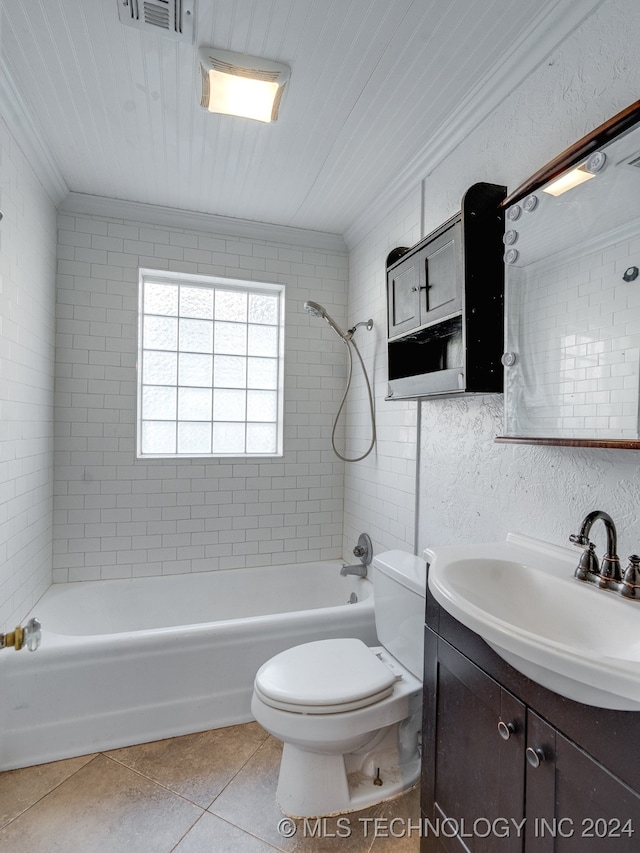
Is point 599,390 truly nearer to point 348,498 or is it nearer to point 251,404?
point 348,498

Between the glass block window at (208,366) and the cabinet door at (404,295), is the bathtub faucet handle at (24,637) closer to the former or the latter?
the glass block window at (208,366)

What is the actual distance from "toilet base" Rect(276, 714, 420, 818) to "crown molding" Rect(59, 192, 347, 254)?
104 inches

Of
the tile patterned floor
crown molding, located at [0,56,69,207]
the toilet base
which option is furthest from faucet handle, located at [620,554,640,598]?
crown molding, located at [0,56,69,207]

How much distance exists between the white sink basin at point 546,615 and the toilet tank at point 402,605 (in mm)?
355

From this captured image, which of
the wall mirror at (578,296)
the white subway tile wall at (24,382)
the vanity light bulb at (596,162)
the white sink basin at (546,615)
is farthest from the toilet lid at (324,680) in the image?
the vanity light bulb at (596,162)

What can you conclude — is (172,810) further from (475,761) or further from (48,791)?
(475,761)

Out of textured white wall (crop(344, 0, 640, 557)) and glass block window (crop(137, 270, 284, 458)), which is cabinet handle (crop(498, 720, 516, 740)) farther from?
glass block window (crop(137, 270, 284, 458))

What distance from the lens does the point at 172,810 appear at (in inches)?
62.1

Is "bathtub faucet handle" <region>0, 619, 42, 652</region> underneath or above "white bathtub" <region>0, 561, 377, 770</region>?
above

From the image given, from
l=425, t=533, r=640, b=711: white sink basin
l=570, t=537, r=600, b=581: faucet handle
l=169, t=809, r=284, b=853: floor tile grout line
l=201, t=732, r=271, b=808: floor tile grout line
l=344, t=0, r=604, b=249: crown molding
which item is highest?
l=344, t=0, r=604, b=249: crown molding

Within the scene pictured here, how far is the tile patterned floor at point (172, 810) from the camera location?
1.45m

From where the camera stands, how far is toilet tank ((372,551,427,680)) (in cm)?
166

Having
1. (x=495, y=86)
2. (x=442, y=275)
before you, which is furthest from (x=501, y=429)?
(x=495, y=86)

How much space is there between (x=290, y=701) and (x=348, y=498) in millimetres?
1627
